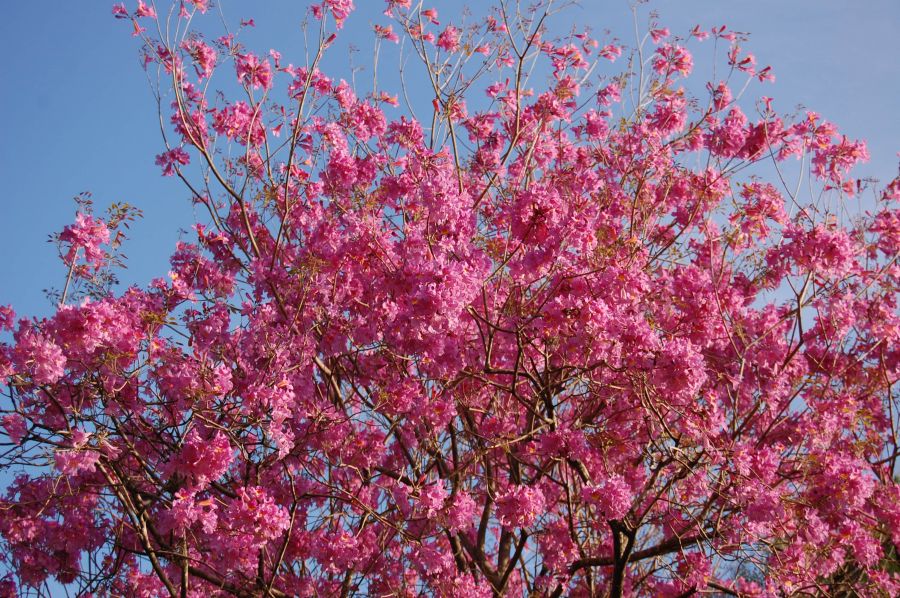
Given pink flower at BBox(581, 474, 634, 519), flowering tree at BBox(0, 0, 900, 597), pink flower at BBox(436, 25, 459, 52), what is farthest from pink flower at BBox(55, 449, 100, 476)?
pink flower at BBox(436, 25, 459, 52)

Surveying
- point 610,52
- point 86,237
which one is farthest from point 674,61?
point 86,237

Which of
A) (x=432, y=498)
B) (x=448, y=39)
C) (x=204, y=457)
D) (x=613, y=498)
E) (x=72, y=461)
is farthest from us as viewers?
(x=448, y=39)

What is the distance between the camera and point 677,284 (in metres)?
6.63

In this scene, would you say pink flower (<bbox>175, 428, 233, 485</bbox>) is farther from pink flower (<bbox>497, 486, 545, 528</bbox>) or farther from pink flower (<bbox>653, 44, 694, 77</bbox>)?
pink flower (<bbox>653, 44, 694, 77</bbox>)

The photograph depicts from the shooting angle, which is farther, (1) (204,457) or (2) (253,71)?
(2) (253,71)

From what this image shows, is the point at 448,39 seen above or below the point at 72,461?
above

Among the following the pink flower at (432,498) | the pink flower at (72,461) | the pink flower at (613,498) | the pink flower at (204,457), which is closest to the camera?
the pink flower at (72,461)

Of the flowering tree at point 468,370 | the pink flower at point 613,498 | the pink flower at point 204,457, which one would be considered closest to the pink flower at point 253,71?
the flowering tree at point 468,370

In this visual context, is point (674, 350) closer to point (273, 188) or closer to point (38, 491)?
point (273, 188)

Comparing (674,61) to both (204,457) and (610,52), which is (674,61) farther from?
(204,457)

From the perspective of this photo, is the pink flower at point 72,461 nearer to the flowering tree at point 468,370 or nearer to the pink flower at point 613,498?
the flowering tree at point 468,370

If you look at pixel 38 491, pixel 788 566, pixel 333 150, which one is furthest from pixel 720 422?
pixel 38 491

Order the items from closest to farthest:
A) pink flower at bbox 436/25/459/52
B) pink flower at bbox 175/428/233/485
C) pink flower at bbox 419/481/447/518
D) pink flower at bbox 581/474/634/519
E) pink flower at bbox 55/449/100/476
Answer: pink flower at bbox 55/449/100/476
pink flower at bbox 175/428/233/485
pink flower at bbox 419/481/447/518
pink flower at bbox 581/474/634/519
pink flower at bbox 436/25/459/52

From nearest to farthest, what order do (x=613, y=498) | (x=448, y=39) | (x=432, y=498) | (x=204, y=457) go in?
(x=204, y=457)
(x=432, y=498)
(x=613, y=498)
(x=448, y=39)
